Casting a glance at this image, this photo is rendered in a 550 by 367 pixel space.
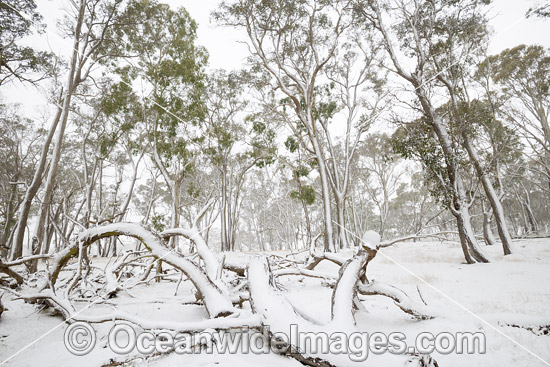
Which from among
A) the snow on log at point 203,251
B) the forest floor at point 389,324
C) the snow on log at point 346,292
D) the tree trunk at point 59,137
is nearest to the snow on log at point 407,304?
the forest floor at point 389,324

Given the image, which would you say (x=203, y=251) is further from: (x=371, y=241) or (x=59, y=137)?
(x=59, y=137)

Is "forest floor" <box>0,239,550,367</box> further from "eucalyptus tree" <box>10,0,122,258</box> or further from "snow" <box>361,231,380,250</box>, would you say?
"eucalyptus tree" <box>10,0,122,258</box>

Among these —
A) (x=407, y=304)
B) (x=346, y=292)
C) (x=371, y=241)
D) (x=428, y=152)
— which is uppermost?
(x=428, y=152)

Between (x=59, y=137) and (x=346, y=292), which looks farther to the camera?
(x=59, y=137)

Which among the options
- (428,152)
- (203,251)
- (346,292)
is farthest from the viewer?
(428,152)

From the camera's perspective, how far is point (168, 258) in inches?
85.0

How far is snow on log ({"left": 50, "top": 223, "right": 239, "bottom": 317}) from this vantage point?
1924 millimetres

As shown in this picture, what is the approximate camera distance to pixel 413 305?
204cm

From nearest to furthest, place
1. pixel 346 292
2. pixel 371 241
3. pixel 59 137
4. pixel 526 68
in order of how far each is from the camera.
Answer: pixel 346 292 → pixel 371 241 → pixel 59 137 → pixel 526 68

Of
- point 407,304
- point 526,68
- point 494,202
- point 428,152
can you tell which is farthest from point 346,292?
point 526,68

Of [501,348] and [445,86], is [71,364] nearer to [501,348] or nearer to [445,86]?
[501,348]

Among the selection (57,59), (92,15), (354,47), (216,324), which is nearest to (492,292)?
(216,324)

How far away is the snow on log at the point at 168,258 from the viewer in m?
1.92

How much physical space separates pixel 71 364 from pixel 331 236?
980cm
